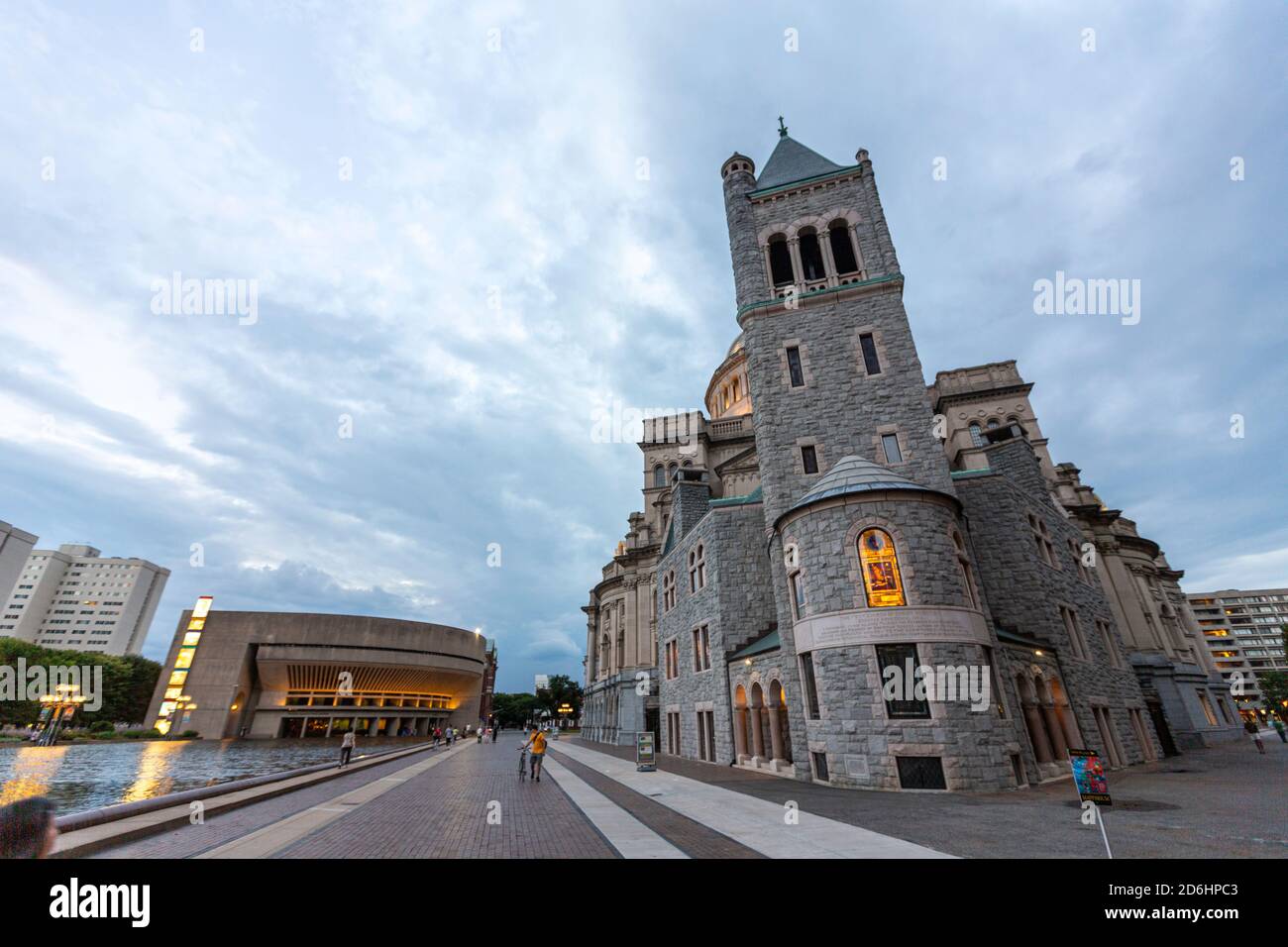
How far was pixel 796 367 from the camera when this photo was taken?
938 inches

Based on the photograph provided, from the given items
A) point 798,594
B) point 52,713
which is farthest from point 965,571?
point 52,713

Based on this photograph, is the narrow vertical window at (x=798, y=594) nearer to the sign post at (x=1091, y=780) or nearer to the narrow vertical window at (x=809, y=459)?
the narrow vertical window at (x=809, y=459)

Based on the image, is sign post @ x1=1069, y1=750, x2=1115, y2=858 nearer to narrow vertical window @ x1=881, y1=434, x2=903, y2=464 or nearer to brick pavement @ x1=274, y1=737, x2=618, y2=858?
brick pavement @ x1=274, y1=737, x2=618, y2=858

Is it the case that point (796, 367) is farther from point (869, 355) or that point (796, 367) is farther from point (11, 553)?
point (11, 553)

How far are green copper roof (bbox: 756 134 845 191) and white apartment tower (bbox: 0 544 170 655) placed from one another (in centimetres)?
21507

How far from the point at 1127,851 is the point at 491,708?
15031cm

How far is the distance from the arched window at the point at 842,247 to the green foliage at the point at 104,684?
275 ft

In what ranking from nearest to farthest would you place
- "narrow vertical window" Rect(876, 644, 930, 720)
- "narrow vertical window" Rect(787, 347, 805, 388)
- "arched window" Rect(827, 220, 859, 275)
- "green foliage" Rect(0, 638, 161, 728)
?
"narrow vertical window" Rect(876, 644, 930, 720) → "narrow vertical window" Rect(787, 347, 805, 388) → "arched window" Rect(827, 220, 859, 275) → "green foliage" Rect(0, 638, 161, 728)

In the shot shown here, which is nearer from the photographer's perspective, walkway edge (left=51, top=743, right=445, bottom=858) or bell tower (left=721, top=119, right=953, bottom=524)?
walkway edge (left=51, top=743, right=445, bottom=858)

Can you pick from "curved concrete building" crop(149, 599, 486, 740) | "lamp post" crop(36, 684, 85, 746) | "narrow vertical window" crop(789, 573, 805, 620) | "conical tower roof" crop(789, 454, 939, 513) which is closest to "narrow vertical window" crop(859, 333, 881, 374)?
"conical tower roof" crop(789, 454, 939, 513)

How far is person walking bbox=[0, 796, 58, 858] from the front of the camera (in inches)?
167

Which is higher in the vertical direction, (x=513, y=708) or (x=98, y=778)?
(x=513, y=708)

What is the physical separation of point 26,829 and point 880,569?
18.4 meters
